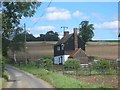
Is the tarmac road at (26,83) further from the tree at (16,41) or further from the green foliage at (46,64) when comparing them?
the green foliage at (46,64)

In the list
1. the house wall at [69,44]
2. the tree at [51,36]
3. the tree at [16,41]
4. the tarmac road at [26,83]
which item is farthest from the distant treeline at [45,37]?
the tarmac road at [26,83]

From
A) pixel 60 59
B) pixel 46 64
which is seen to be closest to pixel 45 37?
pixel 60 59

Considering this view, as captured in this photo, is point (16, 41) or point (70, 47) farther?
point (70, 47)

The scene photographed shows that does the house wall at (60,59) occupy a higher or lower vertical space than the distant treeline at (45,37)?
lower

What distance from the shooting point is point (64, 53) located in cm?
8331

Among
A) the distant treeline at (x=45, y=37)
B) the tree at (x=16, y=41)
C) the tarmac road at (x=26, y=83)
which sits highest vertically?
the distant treeline at (x=45, y=37)

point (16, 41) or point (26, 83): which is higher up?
point (16, 41)

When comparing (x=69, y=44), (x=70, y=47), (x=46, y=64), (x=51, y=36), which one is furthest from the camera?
(x=51, y=36)

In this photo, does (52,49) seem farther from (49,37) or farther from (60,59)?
(60,59)

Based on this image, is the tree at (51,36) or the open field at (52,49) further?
the tree at (51,36)

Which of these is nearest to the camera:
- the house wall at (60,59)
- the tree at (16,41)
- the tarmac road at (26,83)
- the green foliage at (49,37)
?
the tarmac road at (26,83)

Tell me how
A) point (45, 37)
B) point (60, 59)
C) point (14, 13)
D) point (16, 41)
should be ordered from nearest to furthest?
1. point (14, 13)
2. point (16, 41)
3. point (60, 59)
4. point (45, 37)

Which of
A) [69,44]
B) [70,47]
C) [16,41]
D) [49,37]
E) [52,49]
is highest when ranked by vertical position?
[49,37]

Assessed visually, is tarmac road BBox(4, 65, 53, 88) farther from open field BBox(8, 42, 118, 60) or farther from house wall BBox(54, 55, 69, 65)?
open field BBox(8, 42, 118, 60)
